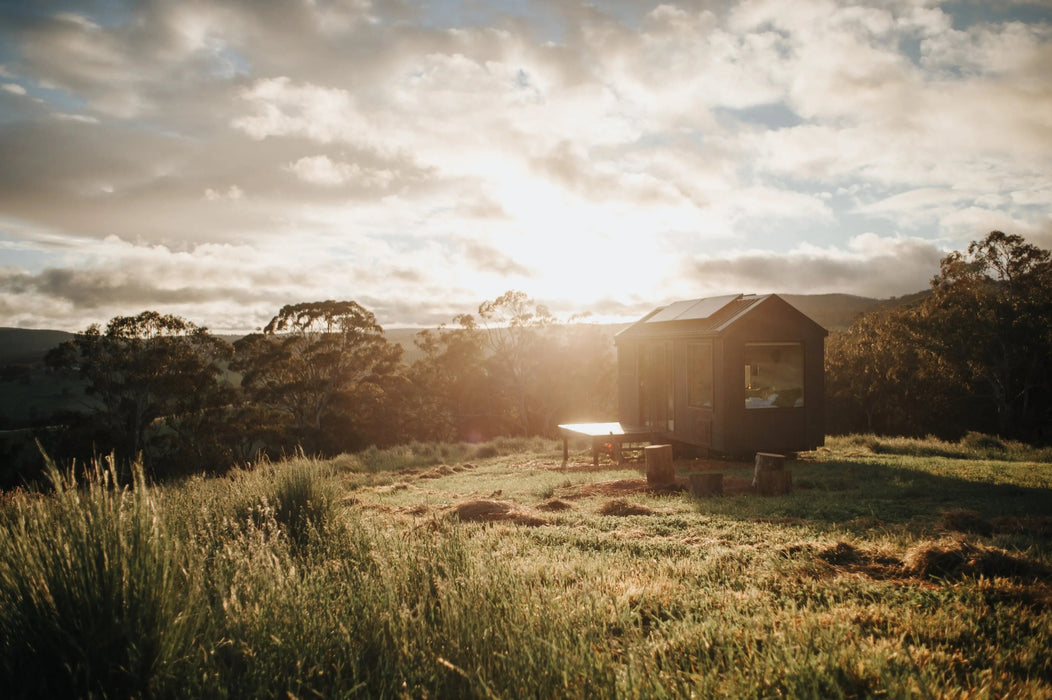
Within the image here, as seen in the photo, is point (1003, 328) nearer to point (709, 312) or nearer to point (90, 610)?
point (709, 312)

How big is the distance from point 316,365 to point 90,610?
28.5 metres

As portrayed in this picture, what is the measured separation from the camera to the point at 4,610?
2.98 m

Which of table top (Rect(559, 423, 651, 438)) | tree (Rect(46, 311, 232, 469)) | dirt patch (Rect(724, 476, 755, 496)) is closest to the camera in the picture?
dirt patch (Rect(724, 476, 755, 496))

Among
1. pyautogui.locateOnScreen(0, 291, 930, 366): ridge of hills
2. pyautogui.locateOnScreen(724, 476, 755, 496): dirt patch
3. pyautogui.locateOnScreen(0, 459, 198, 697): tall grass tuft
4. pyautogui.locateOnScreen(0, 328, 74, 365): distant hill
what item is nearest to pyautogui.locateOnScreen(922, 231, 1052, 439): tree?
pyautogui.locateOnScreen(0, 291, 930, 366): ridge of hills

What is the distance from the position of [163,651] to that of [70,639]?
0.39 m

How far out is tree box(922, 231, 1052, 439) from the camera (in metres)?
27.0

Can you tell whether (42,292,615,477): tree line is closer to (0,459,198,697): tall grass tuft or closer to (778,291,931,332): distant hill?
(0,459,198,697): tall grass tuft

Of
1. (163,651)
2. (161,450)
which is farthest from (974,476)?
(161,450)

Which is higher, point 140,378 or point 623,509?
point 140,378

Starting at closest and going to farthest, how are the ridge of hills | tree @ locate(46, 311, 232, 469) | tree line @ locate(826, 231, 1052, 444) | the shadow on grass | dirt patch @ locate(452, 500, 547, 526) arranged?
the shadow on grass → dirt patch @ locate(452, 500, 547, 526) → tree @ locate(46, 311, 232, 469) → tree line @ locate(826, 231, 1052, 444) → the ridge of hills

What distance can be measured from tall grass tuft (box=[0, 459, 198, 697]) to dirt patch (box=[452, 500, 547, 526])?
4157 mm

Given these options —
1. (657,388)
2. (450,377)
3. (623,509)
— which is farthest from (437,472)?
(450,377)

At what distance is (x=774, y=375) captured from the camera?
506 inches

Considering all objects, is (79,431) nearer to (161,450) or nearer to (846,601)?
(161,450)
